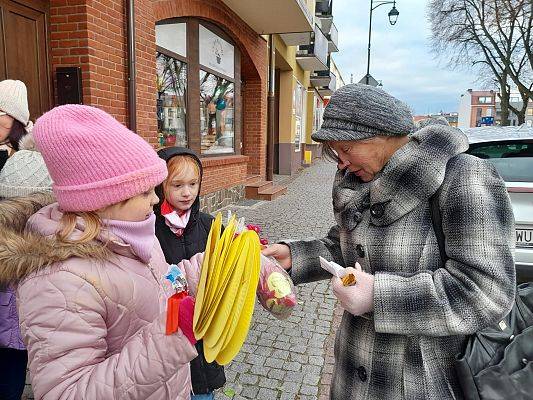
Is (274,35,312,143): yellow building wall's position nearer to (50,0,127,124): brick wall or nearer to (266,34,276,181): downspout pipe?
(266,34,276,181): downspout pipe

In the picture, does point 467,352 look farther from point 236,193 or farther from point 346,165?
point 236,193

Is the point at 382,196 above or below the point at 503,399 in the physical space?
above

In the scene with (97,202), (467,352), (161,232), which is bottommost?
(467,352)

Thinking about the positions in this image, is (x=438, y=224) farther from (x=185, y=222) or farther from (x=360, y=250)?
(x=185, y=222)

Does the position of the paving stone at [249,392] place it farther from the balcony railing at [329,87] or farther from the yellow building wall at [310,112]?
the balcony railing at [329,87]

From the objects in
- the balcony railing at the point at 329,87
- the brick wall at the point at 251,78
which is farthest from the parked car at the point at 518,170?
the balcony railing at the point at 329,87

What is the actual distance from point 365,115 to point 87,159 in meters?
0.92

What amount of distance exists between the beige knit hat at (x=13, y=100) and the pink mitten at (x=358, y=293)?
211 cm

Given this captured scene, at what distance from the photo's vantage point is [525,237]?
12.9 feet

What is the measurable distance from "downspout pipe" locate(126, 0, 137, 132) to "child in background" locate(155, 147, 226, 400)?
10.2ft

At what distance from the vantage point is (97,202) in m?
1.22

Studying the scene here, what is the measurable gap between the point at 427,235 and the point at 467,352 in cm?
40

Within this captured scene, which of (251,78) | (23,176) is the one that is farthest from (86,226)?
(251,78)

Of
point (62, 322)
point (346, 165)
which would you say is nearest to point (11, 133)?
point (62, 322)
